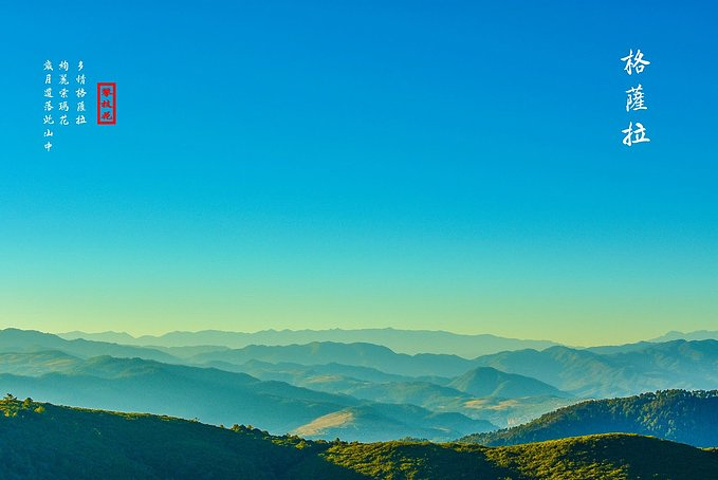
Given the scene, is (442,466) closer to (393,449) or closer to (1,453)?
(393,449)

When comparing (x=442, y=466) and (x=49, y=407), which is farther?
(x=49, y=407)

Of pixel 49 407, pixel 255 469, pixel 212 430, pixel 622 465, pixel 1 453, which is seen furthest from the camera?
pixel 212 430

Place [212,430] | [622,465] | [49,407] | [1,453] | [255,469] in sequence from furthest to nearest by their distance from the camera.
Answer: [212,430], [49,407], [255,469], [622,465], [1,453]

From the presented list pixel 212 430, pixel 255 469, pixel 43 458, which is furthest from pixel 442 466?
pixel 43 458

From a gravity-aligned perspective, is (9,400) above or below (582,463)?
above

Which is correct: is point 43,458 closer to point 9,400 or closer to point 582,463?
point 9,400

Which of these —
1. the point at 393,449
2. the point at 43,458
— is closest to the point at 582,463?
the point at 393,449
